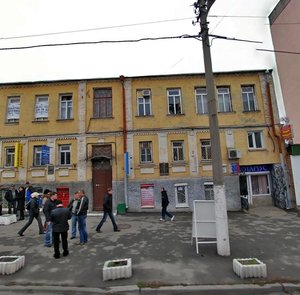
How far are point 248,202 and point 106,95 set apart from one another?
476 inches

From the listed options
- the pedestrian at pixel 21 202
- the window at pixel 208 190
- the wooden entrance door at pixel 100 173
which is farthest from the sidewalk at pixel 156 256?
the wooden entrance door at pixel 100 173

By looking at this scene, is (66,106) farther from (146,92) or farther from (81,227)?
(81,227)

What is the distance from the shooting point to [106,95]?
17.9 m

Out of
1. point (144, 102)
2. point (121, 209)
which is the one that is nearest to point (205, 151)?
point (144, 102)

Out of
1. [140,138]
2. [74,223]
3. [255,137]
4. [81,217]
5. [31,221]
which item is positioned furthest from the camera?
[255,137]

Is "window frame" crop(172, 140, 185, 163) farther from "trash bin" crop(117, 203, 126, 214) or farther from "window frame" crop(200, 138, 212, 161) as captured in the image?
"trash bin" crop(117, 203, 126, 214)

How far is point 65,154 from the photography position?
56.4ft

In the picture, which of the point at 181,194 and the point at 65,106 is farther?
the point at 65,106

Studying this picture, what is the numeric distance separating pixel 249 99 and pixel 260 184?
6.00 m

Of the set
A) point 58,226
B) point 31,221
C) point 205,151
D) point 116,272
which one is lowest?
point 116,272

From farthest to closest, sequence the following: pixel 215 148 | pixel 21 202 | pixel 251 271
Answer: pixel 21 202 < pixel 215 148 < pixel 251 271

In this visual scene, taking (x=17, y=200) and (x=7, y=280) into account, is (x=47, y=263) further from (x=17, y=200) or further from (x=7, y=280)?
(x=17, y=200)

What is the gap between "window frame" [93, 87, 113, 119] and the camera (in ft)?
58.0

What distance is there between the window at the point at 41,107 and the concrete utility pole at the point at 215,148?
1304cm
